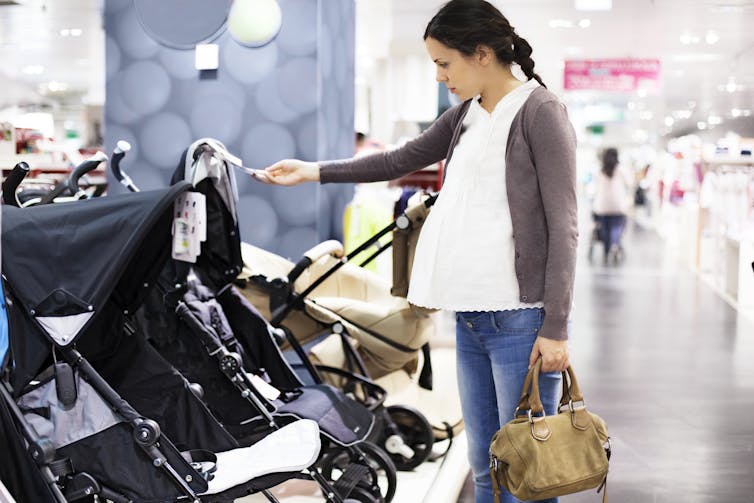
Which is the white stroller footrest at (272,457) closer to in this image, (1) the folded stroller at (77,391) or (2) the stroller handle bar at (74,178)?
(1) the folded stroller at (77,391)

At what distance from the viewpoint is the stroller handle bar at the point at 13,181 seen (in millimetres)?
2664

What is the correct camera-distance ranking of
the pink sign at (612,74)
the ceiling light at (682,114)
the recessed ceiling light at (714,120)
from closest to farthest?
the pink sign at (612,74)
the recessed ceiling light at (714,120)
the ceiling light at (682,114)

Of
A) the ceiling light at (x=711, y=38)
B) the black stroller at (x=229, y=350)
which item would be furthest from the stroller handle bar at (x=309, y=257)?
the ceiling light at (x=711, y=38)

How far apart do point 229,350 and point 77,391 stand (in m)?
0.81

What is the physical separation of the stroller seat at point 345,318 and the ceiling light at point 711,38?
9.33 m

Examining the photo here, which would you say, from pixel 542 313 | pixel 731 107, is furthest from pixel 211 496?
pixel 731 107

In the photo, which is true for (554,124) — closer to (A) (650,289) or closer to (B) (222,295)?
(B) (222,295)

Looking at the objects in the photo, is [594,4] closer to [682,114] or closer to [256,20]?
[256,20]

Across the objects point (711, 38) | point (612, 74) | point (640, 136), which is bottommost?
point (640, 136)

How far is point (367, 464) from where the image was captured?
10.4 ft

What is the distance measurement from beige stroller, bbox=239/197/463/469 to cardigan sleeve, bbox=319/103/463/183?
0.84 m

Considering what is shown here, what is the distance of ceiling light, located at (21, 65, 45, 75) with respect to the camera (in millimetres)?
16906

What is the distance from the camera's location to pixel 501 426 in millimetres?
2250

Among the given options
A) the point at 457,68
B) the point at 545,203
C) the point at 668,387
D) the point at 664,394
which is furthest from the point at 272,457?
the point at 668,387
